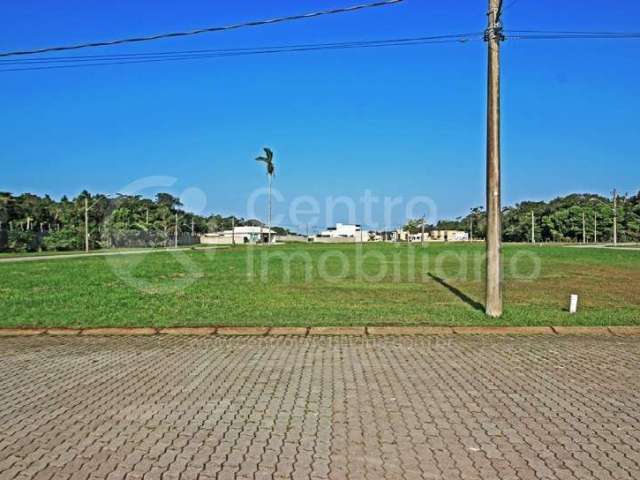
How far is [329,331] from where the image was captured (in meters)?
9.43

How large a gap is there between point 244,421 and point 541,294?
1192 cm

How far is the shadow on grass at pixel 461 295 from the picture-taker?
12116 mm

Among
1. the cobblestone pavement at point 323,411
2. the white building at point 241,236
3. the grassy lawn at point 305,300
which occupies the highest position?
the white building at point 241,236

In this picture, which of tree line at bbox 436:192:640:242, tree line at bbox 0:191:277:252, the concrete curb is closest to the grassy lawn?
the concrete curb

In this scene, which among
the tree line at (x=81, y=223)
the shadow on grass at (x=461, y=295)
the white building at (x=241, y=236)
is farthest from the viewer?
the white building at (x=241, y=236)

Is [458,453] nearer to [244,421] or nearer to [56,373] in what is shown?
[244,421]

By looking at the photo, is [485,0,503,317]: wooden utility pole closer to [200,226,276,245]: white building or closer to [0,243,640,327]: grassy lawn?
[0,243,640,327]: grassy lawn

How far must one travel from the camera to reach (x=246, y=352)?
26.0 feet

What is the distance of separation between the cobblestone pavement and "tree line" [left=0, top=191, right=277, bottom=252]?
54183 mm

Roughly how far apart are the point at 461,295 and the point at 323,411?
9932 mm

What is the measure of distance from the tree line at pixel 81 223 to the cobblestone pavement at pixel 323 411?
54.2m

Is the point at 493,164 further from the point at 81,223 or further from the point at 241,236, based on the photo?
the point at 241,236

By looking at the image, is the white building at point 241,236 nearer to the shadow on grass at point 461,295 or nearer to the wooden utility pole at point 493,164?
the shadow on grass at point 461,295

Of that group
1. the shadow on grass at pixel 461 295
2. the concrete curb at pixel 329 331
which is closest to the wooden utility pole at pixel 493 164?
the shadow on grass at pixel 461 295
